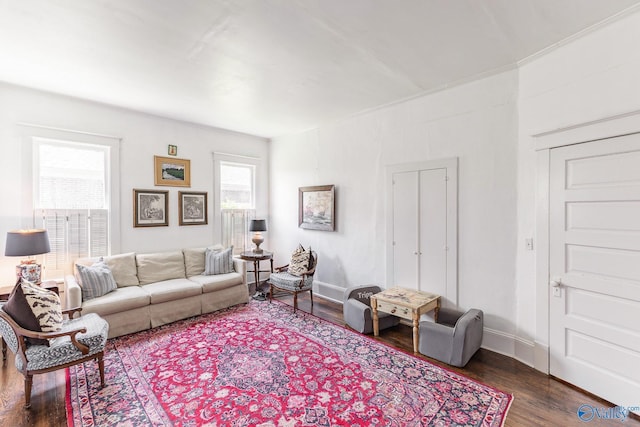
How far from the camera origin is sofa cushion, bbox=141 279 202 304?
11.9 ft

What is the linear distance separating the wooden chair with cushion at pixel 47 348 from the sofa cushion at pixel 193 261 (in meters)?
1.95

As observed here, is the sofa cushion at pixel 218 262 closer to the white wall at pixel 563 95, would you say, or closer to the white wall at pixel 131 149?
the white wall at pixel 131 149

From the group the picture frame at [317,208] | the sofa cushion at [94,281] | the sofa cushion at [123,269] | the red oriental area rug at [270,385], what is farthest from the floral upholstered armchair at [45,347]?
the picture frame at [317,208]

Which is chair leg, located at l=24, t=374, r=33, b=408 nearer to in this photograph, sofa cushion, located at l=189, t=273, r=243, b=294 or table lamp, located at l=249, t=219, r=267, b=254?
sofa cushion, located at l=189, t=273, r=243, b=294

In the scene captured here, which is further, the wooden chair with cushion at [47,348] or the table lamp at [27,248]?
the table lamp at [27,248]

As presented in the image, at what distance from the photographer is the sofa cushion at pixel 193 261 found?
175 inches

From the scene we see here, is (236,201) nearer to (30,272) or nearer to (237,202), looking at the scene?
(237,202)

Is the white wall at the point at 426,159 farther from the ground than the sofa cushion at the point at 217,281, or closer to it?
farther from the ground

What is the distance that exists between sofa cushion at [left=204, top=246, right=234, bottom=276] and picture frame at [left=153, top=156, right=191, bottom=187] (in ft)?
4.14

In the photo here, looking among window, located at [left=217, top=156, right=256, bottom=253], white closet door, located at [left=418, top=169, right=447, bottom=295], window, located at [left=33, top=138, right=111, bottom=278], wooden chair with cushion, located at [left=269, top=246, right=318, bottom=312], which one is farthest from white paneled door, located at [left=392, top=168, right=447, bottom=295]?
window, located at [left=33, top=138, right=111, bottom=278]

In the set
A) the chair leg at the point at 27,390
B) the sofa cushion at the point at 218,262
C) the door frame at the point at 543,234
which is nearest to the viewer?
the chair leg at the point at 27,390

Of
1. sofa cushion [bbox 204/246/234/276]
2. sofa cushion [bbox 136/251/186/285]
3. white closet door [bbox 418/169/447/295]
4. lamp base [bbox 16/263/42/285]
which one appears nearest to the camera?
lamp base [bbox 16/263/42/285]

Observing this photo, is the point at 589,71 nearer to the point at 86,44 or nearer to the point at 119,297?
the point at 86,44

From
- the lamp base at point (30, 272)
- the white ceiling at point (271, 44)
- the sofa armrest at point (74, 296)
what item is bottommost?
the sofa armrest at point (74, 296)
